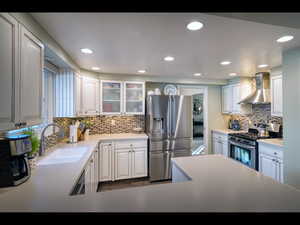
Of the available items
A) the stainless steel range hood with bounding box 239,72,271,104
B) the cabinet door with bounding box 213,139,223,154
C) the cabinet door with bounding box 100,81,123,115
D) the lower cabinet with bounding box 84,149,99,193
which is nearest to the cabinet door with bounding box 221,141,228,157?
the cabinet door with bounding box 213,139,223,154

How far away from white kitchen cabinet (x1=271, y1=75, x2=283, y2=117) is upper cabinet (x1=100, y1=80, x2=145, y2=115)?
8.57 ft

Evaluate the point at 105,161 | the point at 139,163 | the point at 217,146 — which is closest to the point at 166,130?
the point at 139,163

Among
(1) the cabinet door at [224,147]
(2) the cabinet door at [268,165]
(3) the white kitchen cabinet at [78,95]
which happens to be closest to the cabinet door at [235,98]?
(1) the cabinet door at [224,147]

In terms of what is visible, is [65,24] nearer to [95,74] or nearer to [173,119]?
[95,74]

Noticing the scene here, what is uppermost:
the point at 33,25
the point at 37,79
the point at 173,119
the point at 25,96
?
the point at 33,25

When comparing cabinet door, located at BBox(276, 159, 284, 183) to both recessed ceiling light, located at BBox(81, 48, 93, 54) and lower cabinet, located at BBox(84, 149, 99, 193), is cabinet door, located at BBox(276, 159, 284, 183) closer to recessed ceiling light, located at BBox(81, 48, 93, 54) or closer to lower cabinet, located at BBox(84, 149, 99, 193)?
lower cabinet, located at BBox(84, 149, 99, 193)

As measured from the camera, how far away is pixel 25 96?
1125 millimetres

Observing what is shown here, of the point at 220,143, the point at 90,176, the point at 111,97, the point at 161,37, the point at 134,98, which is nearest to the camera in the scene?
the point at 161,37

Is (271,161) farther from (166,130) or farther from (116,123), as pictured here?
(116,123)

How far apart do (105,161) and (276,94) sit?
3.54m

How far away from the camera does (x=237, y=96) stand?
3.80 metres

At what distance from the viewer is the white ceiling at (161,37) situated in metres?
1.27
